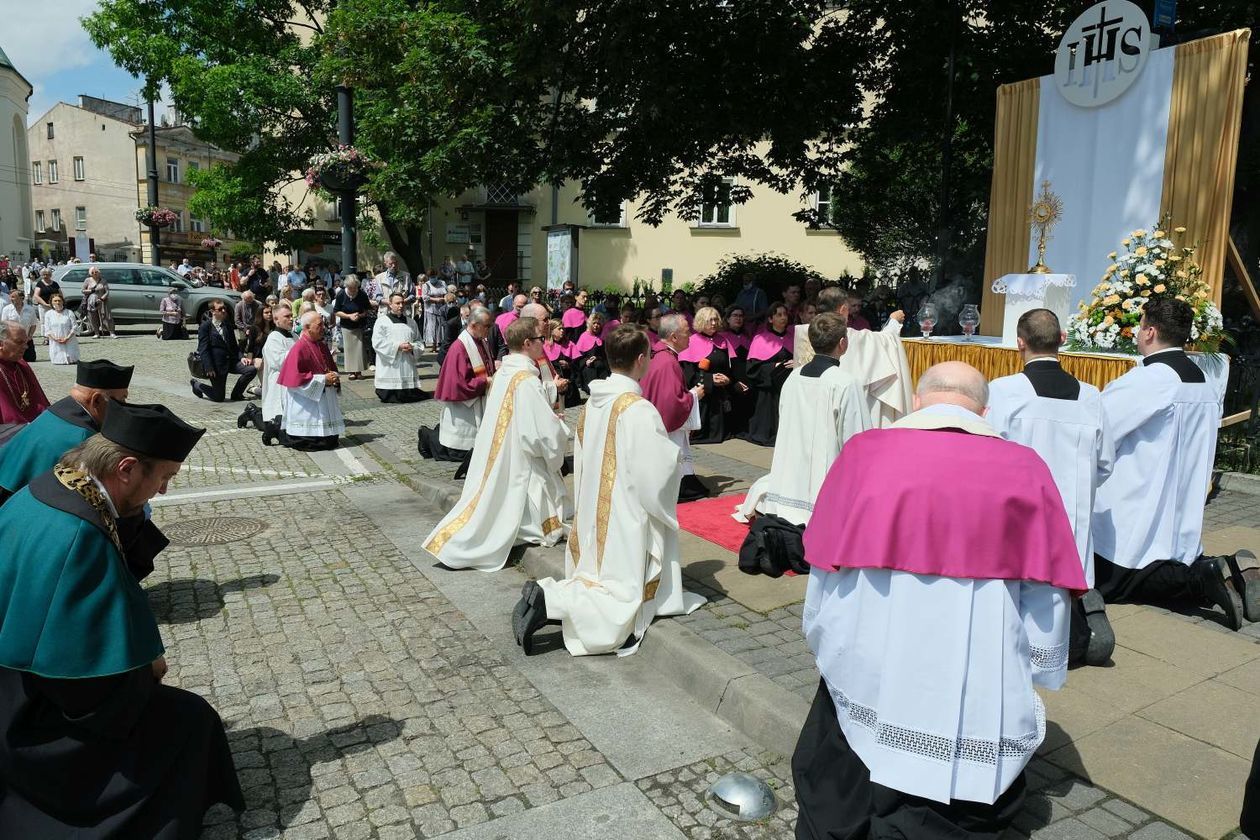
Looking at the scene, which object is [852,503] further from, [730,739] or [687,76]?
[687,76]

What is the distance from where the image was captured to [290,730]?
14.2 feet

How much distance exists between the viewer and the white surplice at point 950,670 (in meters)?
2.90

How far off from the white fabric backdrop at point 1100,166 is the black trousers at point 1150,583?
5247 millimetres

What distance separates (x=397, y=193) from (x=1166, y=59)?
1329cm

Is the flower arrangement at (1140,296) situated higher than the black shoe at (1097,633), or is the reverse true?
the flower arrangement at (1140,296)

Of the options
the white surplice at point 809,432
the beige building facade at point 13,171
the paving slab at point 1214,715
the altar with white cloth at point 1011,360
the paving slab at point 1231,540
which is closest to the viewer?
the paving slab at point 1214,715

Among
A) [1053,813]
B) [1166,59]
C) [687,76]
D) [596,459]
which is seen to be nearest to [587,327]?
[687,76]

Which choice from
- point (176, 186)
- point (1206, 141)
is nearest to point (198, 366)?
point (1206, 141)

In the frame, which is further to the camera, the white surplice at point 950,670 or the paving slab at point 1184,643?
the paving slab at point 1184,643

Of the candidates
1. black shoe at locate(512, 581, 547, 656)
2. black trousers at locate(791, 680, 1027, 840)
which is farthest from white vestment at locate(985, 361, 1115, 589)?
black shoe at locate(512, 581, 547, 656)

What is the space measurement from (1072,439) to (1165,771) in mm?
1946

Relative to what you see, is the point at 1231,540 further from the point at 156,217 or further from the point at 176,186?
the point at 176,186

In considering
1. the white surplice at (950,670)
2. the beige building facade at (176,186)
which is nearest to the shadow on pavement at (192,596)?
the white surplice at (950,670)

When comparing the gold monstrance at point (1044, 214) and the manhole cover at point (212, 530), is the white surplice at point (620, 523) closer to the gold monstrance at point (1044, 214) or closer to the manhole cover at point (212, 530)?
the manhole cover at point (212, 530)
